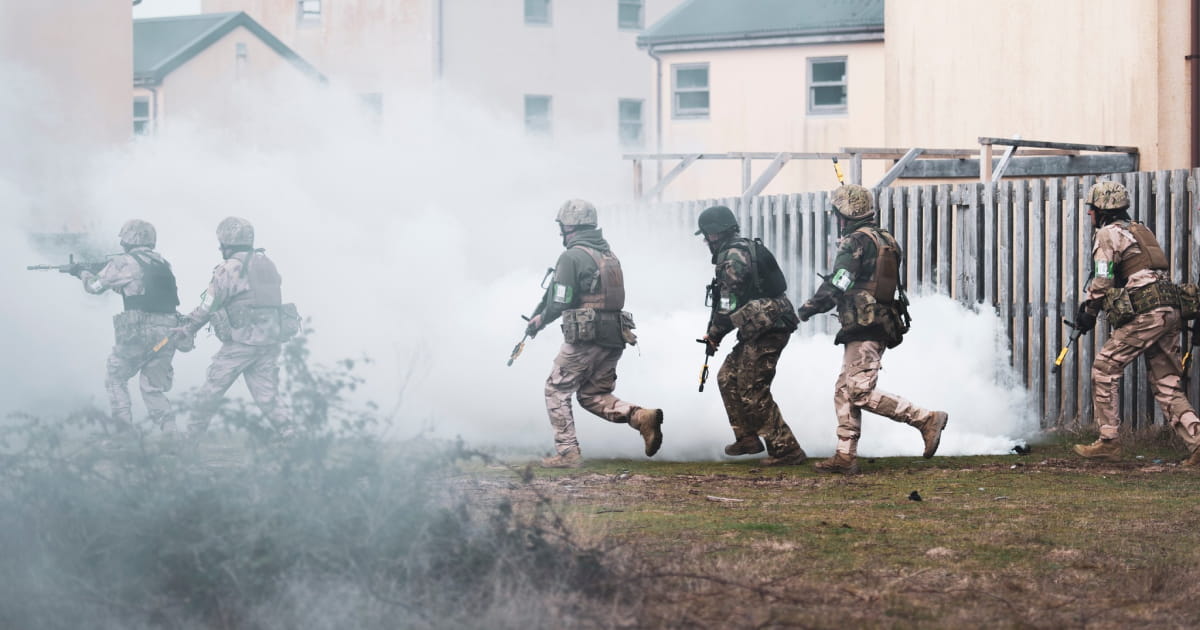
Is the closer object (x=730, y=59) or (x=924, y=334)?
(x=924, y=334)

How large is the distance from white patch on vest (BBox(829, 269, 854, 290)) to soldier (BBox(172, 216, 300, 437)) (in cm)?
442

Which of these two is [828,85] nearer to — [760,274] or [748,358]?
[760,274]

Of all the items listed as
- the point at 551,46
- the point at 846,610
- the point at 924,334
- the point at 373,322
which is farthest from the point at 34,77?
the point at 551,46

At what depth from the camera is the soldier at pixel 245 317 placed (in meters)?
11.8

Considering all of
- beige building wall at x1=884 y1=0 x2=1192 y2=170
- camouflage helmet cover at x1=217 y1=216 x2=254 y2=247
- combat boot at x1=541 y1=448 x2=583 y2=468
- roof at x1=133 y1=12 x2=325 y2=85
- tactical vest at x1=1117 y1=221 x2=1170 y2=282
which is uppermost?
roof at x1=133 y1=12 x2=325 y2=85

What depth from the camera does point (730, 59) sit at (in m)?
30.6

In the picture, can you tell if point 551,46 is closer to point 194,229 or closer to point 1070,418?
point 194,229

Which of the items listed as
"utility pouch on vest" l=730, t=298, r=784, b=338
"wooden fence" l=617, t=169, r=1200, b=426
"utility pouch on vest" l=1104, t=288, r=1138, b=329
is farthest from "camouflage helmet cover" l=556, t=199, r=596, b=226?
"utility pouch on vest" l=1104, t=288, r=1138, b=329

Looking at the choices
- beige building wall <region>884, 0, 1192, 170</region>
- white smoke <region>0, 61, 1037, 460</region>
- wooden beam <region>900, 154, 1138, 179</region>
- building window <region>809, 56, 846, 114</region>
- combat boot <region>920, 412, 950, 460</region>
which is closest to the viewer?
combat boot <region>920, 412, 950, 460</region>

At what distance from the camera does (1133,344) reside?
389 inches

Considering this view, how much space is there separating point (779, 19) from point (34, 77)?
50.4ft

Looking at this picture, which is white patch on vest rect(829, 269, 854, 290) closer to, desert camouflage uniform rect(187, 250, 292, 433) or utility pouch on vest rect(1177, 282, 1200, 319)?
utility pouch on vest rect(1177, 282, 1200, 319)

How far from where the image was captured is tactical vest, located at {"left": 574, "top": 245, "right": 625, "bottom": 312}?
10.5 m

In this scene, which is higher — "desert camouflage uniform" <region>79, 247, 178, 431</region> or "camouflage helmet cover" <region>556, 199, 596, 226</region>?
"camouflage helmet cover" <region>556, 199, 596, 226</region>
